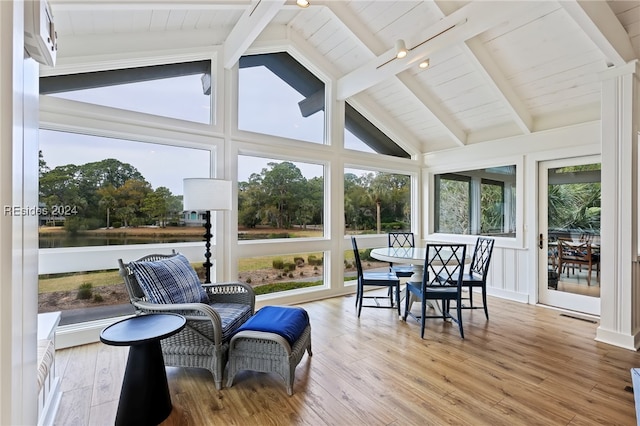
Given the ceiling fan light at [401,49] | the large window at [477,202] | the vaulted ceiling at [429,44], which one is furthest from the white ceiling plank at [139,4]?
the large window at [477,202]

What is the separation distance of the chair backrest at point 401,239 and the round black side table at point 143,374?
3642 mm

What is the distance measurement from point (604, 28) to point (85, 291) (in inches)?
209

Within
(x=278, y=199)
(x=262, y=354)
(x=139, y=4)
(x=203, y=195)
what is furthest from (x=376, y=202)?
(x=139, y=4)

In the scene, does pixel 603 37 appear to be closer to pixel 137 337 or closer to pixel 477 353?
pixel 477 353

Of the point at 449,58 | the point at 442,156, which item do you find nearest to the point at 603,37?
the point at 449,58

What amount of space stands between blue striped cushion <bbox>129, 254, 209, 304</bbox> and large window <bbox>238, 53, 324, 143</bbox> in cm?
209

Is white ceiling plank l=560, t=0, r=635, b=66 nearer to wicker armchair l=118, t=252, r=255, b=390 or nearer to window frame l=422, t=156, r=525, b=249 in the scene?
window frame l=422, t=156, r=525, b=249

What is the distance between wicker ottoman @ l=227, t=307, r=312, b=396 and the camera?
220 cm

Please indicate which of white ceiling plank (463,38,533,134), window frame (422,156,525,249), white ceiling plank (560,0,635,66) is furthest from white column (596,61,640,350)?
window frame (422,156,525,249)

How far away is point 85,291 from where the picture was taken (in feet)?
10.0

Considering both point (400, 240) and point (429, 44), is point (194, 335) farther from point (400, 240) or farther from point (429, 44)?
point (400, 240)

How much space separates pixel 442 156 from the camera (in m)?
5.39

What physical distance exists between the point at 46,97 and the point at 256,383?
3.10 m

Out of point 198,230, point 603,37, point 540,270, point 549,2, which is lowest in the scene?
point 540,270
